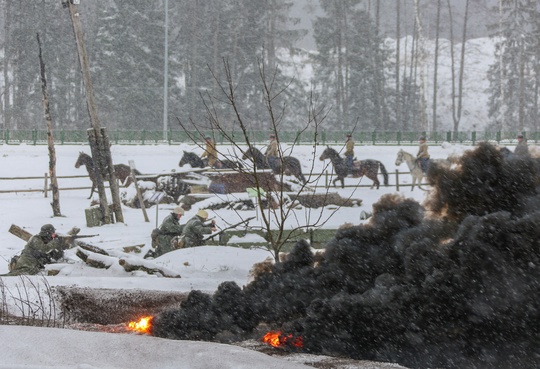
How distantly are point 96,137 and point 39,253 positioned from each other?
8.38 metres

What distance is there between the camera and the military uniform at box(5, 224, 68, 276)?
14.0 meters

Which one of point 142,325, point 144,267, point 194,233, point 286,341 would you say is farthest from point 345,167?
point 286,341

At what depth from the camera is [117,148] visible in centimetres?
4462

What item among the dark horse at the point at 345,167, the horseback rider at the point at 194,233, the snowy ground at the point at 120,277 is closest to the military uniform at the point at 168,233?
the horseback rider at the point at 194,233

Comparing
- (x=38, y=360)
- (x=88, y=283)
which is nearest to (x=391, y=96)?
(x=88, y=283)

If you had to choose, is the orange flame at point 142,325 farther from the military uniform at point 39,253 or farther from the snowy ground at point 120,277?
the military uniform at point 39,253

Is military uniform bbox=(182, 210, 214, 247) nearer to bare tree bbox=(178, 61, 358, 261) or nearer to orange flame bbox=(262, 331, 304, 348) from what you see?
bare tree bbox=(178, 61, 358, 261)

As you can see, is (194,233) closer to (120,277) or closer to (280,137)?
(120,277)

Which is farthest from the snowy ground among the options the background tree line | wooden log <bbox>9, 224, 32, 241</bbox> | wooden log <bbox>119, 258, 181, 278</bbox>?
the background tree line

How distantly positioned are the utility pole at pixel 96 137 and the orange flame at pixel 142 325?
13.5 m

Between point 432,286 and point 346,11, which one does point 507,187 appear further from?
point 346,11

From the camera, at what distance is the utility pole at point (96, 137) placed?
72.3 feet

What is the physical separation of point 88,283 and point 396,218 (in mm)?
4205

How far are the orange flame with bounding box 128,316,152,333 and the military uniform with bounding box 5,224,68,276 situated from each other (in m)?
→ 4.94
